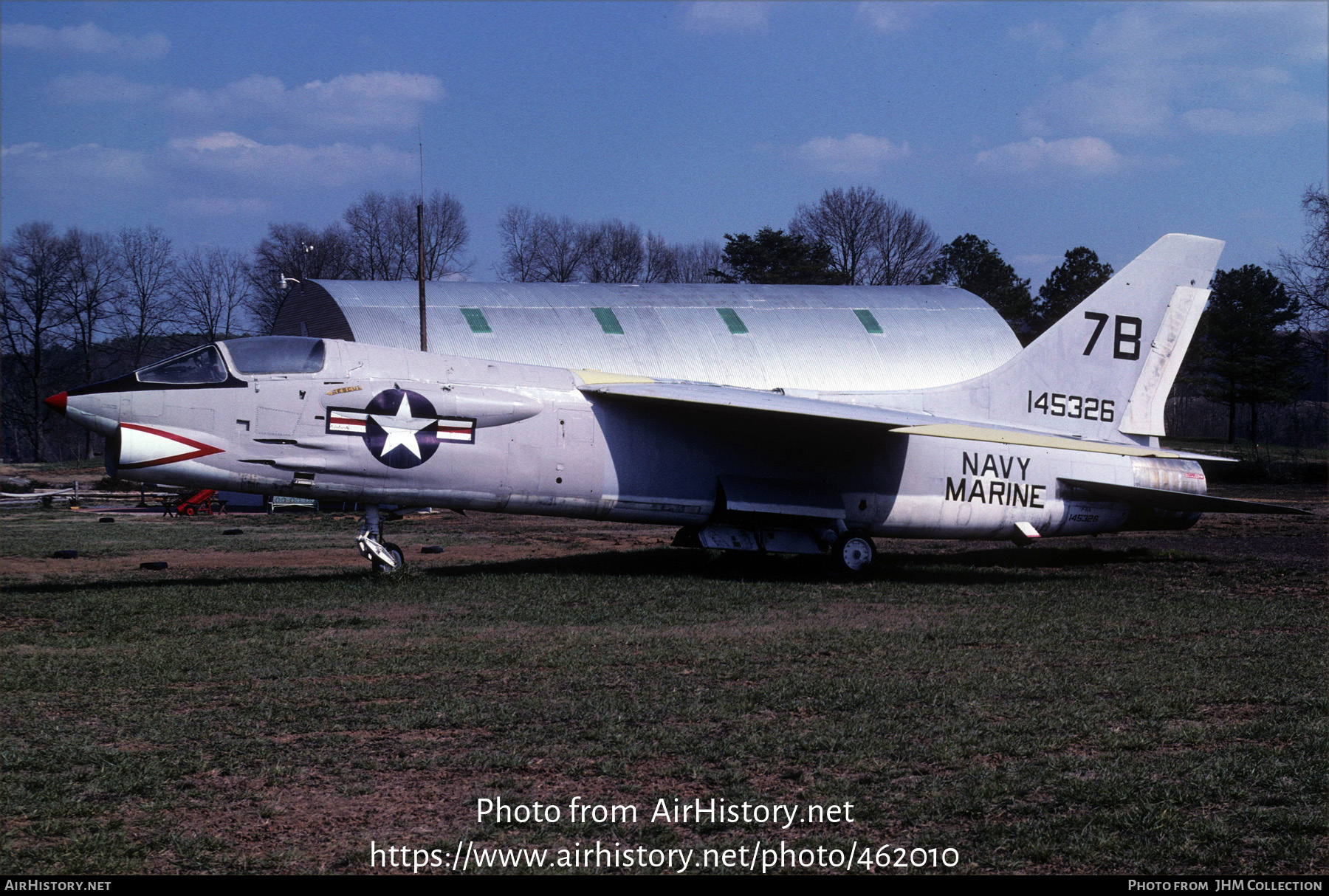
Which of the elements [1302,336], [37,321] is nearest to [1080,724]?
[1302,336]

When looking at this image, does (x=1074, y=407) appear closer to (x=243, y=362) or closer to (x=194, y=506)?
(x=243, y=362)

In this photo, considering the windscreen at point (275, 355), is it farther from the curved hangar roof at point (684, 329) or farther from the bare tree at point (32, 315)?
the bare tree at point (32, 315)

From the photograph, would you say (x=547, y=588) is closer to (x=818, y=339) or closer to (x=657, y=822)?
(x=657, y=822)

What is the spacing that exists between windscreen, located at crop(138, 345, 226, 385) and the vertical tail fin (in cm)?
1128

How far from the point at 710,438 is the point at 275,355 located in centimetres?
653

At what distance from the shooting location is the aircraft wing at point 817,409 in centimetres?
1520

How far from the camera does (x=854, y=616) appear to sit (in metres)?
12.6

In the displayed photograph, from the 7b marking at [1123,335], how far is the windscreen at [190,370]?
14.2 m

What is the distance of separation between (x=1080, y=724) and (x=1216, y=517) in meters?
23.1

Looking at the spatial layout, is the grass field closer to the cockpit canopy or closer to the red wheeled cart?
the cockpit canopy

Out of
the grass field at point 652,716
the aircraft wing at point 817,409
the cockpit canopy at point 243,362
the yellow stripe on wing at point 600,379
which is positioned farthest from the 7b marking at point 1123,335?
the cockpit canopy at point 243,362

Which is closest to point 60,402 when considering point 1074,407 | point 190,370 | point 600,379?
point 190,370

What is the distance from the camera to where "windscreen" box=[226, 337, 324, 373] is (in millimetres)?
13789

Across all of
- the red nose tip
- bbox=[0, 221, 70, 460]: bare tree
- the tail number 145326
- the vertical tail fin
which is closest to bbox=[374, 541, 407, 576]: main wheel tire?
the red nose tip
